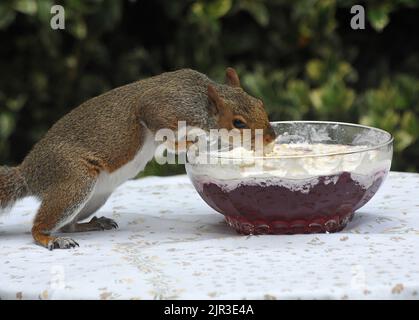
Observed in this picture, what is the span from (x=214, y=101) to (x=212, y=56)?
67.9 inches

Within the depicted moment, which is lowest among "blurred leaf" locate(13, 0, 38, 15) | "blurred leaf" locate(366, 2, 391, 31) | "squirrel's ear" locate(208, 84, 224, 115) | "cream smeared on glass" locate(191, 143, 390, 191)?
"cream smeared on glass" locate(191, 143, 390, 191)

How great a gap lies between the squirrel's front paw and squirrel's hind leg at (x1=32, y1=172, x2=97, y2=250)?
0.06 metres

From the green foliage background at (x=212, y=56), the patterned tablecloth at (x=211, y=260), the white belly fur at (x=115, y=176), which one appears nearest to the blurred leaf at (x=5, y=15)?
the green foliage background at (x=212, y=56)

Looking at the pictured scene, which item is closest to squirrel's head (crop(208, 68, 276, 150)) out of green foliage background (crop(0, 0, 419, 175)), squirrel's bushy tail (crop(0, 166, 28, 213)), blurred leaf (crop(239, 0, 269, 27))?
squirrel's bushy tail (crop(0, 166, 28, 213))

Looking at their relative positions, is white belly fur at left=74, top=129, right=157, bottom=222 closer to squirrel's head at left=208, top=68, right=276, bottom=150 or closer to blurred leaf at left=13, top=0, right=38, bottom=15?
squirrel's head at left=208, top=68, right=276, bottom=150

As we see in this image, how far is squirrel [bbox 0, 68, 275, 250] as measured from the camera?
2.09m

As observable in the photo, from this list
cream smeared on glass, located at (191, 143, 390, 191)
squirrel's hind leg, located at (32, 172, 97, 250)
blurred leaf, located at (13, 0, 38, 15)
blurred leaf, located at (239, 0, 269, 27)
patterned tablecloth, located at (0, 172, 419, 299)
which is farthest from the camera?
blurred leaf, located at (239, 0, 269, 27)

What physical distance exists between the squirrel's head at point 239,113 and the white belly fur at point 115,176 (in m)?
0.18

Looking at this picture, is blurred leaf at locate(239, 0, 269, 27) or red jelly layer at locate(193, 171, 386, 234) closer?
red jelly layer at locate(193, 171, 386, 234)

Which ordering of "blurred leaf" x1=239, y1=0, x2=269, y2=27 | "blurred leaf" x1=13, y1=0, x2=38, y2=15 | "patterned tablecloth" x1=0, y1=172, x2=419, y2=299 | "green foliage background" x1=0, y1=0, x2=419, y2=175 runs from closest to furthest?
"patterned tablecloth" x1=0, y1=172, x2=419, y2=299 < "blurred leaf" x1=13, y1=0, x2=38, y2=15 < "green foliage background" x1=0, y1=0, x2=419, y2=175 < "blurred leaf" x1=239, y1=0, x2=269, y2=27

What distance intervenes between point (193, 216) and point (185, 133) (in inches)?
9.3

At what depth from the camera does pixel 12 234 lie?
217 cm

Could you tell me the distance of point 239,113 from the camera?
212 centimetres

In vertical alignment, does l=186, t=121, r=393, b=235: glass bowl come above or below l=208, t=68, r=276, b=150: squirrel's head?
below
